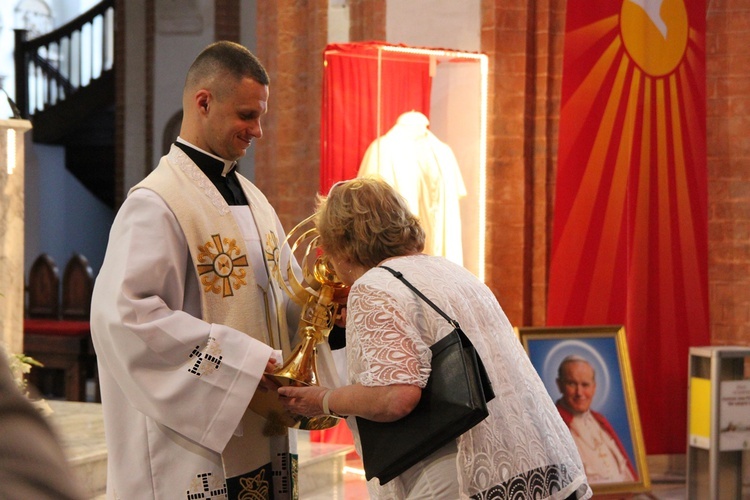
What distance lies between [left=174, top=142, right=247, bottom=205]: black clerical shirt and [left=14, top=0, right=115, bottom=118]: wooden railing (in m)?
11.7

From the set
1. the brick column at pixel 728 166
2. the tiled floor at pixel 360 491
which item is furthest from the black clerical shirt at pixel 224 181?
the brick column at pixel 728 166

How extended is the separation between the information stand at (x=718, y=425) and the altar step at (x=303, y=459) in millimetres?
2064

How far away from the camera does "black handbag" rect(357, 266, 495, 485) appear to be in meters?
2.15

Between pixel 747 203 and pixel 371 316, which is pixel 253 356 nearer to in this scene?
pixel 371 316

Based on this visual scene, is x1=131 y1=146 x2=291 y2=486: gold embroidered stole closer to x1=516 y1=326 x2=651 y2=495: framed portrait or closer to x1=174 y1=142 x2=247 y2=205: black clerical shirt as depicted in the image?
x1=174 y1=142 x2=247 y2=205: black clerical shirt

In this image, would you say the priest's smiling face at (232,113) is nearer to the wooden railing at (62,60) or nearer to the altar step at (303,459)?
the altar step at (303,459)

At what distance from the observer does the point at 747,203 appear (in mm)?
7180

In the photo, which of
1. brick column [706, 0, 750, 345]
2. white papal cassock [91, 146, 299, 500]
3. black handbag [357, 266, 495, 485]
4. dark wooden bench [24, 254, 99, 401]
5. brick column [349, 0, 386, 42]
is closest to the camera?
black handbag [357, 266, 495, 485]

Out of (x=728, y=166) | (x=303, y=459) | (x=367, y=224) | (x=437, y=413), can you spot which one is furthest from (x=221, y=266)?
(x=728, y=166)

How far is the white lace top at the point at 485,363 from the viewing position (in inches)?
86.5

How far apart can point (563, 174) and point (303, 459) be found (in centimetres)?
248

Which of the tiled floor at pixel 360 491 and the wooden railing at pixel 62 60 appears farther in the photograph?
the wooden railing at pixel 62 60

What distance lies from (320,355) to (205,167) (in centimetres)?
62

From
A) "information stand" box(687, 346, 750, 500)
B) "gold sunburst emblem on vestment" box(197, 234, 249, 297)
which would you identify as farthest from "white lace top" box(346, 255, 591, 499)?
"information stand" box(687, 346, 750, 500)
